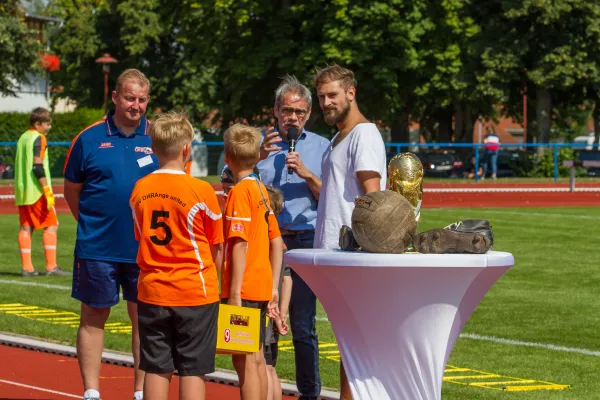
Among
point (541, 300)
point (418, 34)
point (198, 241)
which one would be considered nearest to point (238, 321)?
point (198, 241)

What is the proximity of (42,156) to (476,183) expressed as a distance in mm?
32124

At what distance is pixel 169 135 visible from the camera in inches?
256

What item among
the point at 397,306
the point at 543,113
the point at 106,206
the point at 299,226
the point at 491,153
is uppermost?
the point at 543,113

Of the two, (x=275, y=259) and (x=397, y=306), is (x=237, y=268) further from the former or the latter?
(x=397, y=306)

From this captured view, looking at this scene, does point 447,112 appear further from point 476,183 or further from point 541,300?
point 541,300

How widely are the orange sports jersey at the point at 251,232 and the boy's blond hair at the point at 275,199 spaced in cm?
17

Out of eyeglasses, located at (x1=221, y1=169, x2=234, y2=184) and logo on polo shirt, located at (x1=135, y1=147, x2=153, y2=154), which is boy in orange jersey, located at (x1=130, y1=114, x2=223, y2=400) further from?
logo on polo shirt, located at (x1=135, y1=147, x2=153, y2=154)

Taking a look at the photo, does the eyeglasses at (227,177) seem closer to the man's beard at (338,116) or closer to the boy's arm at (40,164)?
the man's beard at (338,116)

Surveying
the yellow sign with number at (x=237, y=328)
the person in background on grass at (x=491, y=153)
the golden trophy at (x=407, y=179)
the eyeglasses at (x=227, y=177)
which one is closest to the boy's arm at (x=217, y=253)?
the yellow sign with number at (x=237, y=328)

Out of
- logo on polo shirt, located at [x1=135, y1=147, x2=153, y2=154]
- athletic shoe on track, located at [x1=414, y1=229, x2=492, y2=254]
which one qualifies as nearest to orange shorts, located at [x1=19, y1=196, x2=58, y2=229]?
logo on polo shirt, located at [x1=135, y1=147, x2=153, y2=154]

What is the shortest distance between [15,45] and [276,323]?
4622cm

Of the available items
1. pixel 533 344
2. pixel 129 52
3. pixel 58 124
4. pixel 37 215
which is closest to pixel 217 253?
pixel 533 344

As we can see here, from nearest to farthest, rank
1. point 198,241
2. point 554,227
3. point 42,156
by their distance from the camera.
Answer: point 198,241
point 42,156
point 554,227

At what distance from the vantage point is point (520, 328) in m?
11.4
